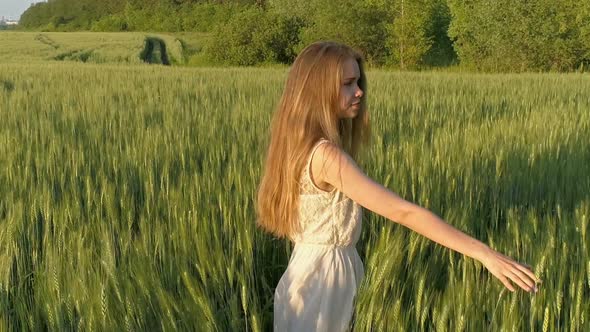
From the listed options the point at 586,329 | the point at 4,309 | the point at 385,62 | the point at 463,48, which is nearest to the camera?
the point at 586,329

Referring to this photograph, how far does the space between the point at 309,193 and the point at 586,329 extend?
0.49 meters

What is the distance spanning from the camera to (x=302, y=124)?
1187 millimetres

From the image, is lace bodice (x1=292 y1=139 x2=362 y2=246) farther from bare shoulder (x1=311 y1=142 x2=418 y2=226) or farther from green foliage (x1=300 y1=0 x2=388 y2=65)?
green foliage (x1=300 y1=0 x2=388 y2=65)

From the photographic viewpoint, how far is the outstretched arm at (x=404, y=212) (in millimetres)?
884

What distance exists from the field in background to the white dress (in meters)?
15.7

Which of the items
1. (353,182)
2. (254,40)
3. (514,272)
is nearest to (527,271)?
(514,272)

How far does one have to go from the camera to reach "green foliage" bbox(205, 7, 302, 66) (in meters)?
19.6

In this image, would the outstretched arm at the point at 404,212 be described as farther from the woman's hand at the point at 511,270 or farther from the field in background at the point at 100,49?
the field in background at the point at 100,49

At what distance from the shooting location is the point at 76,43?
2267 centimetres

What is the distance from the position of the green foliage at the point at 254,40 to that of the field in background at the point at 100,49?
138cm

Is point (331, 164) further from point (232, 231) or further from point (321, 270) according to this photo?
point (232, 231)

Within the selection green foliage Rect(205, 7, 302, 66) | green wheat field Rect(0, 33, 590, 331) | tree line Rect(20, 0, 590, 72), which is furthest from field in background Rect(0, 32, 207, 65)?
green wheat field Rect(0, 33, 590, 331)

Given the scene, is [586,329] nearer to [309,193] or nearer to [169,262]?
[309,193]

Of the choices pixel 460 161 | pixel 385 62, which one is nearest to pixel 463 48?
pixel 385 62
